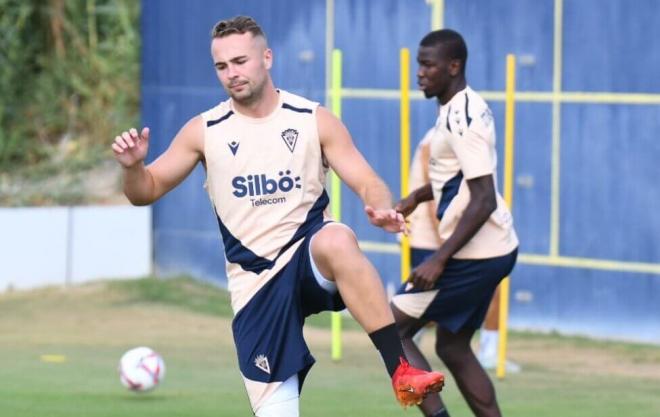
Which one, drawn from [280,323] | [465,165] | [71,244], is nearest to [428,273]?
[465,165]

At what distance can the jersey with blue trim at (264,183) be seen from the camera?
23.0 ft

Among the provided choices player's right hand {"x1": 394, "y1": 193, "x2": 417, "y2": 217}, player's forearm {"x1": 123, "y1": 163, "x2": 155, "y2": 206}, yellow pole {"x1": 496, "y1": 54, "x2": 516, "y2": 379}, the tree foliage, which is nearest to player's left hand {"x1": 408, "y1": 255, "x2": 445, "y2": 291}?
player's right hand {"x1": 394, "y1": 193, "x2": 417, "y2": 217}

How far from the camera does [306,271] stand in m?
6.93

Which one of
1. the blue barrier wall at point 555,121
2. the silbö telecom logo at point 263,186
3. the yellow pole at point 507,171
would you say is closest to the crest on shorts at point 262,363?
the silbö telecom logo at point 263,186

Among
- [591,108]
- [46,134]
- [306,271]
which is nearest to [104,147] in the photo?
[46,134]

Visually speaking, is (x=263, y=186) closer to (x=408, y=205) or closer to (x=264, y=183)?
(x=264, y=183)

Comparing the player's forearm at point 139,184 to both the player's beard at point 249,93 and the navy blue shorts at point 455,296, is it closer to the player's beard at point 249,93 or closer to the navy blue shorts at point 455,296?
the player's beard at point 249,93

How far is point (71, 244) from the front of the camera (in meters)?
17.4

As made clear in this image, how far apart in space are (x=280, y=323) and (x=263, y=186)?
59cm

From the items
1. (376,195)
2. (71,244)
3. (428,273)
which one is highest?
(376,195)

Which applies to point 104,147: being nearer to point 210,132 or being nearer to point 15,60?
point 15,60

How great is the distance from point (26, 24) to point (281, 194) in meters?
14.0

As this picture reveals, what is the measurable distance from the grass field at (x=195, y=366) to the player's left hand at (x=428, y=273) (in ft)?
6.10

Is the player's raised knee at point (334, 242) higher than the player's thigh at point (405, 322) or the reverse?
higher
